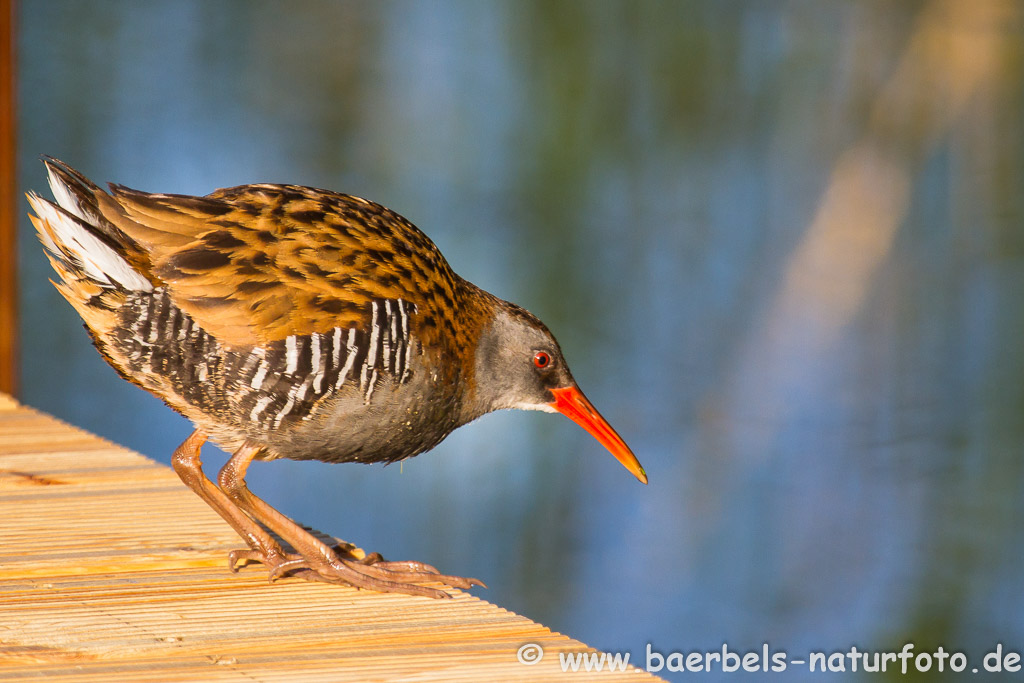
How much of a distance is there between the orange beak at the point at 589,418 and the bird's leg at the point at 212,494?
0.78 m

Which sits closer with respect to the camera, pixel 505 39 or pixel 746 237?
pixel 746 237

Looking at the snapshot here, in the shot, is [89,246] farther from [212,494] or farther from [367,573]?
[367,573]

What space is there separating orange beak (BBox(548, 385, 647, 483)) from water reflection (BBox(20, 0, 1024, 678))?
258 centimetres

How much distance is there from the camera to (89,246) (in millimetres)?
2201

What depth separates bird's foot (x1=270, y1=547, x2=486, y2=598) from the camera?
7.63 ft

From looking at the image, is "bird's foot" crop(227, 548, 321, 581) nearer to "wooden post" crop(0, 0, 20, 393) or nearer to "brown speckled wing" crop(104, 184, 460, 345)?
"brown speckled wing" crop(104, 184, 460, 345)

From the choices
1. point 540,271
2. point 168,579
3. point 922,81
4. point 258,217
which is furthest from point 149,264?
point 922,81

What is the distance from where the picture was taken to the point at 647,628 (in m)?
5.64

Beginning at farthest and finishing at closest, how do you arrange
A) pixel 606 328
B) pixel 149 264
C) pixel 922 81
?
pixel 606 328, pixel 922 81, pixel 149 264

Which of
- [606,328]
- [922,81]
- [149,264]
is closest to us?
[149,264]

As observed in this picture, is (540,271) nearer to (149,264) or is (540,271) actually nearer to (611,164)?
(611,164)

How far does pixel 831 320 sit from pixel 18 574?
392 centimetres

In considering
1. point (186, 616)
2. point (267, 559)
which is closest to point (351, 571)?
point (267, 559)

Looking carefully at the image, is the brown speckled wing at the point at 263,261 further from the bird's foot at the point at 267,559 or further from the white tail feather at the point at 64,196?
the bird's foot at the point at 267,559
